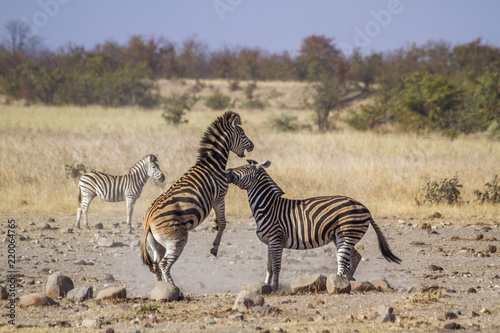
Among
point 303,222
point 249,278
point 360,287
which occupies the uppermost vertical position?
point 303,222

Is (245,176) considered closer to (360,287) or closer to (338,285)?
(338,285)

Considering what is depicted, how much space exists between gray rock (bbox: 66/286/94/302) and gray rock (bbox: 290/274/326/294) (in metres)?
2.09

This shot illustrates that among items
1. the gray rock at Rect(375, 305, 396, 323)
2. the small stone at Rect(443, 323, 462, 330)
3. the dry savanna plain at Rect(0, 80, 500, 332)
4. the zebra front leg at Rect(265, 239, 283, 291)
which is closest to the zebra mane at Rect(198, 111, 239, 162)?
the zebra front leg at Rect(265, 239, 283, 291)

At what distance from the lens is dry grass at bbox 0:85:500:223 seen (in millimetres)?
11398

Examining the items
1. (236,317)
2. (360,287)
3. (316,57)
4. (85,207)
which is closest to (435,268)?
(360,287)

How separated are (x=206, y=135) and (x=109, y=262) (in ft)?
7.39

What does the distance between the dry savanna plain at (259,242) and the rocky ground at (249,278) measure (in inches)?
0.9

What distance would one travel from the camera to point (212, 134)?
6.70 metres

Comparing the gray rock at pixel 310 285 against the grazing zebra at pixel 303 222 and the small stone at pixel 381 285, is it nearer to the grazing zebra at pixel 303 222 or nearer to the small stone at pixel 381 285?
the grazing zebra at pixel 303 222

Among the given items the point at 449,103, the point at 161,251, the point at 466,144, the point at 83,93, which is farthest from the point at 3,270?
the point at 83,93

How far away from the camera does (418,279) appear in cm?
647

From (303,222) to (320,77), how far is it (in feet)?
104

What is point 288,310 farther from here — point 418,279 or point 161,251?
point 418,279

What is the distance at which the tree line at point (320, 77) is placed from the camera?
24125 mm
